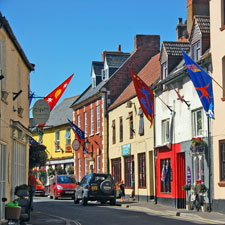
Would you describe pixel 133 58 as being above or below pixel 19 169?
above

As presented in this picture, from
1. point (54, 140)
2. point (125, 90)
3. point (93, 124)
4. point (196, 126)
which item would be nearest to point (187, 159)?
point (196, 126)

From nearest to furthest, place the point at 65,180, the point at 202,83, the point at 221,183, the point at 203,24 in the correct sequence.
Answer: the point at 202,83 < the point at 221,183 < the point at 203,24 < the point at 65,180

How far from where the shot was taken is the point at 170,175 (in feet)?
94.3

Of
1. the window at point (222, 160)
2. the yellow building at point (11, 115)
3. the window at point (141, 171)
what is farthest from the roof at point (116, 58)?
the window at point (222, 160)

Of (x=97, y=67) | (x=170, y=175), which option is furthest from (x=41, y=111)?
(x=97, y=67)

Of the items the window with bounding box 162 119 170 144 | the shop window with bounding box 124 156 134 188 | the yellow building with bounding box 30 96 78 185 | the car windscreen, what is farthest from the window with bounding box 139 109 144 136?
the yellow building with bounding box 30 96 78 185

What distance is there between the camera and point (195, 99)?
2517 cm

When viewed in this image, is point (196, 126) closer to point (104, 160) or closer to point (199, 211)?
point (199, 211)

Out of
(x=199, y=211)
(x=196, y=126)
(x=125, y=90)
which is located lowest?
(x=199, y=211)

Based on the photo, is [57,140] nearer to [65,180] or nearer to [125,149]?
[65,180]

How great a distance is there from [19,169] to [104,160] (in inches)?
830

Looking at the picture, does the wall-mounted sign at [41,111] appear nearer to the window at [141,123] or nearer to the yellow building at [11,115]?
the yellow building at [11,115]

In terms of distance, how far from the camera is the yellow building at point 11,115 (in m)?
18.2

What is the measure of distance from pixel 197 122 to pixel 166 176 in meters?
4.93
